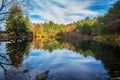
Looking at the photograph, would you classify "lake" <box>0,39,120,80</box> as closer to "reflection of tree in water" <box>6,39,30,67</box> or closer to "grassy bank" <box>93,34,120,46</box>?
"reflection of tree in water" <box>6,39,30,67</box>

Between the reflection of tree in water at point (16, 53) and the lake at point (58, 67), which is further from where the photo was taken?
the reflection of tree in water at point (16, 53)

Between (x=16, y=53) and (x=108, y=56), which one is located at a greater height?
(x=16, y=53)

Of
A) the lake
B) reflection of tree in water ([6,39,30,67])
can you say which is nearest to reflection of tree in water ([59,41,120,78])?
the lake

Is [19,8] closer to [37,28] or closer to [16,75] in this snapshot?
[16,75]

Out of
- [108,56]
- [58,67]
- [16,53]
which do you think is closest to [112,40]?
[108,56]

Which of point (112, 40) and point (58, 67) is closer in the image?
point (58, 67)

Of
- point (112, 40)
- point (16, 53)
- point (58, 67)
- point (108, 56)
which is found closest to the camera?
point (58, 67)

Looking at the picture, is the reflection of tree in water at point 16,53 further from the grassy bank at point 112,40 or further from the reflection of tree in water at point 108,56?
the grassy bank at point 112,40

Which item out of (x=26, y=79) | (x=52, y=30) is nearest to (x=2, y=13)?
(x=26, y=79)

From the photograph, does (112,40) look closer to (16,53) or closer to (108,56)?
(108,56)

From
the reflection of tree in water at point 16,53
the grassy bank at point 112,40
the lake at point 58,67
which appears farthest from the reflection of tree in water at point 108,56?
the grassy bank at point 112,40

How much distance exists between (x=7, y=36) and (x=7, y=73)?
62.3 meters

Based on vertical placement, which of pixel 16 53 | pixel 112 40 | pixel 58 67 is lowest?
pixel 58 67

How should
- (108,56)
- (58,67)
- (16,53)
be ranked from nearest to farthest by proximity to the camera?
(58,67)
(108,56)
(16,53)
